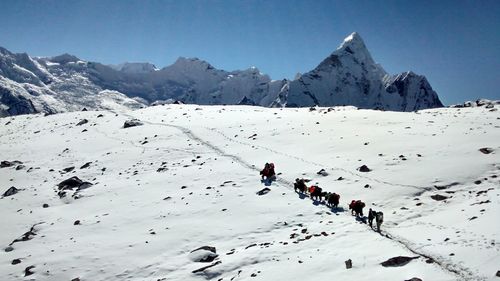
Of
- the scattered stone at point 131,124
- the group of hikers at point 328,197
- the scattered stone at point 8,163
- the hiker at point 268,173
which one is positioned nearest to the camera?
the group of hikers at point 328,197

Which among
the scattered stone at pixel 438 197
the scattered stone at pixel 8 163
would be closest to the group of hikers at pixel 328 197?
the scattered stone at pixel 438 197

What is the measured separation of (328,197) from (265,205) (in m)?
4.90

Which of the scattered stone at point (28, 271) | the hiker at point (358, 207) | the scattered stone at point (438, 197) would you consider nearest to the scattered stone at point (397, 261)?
the hiker at point (358, 207)

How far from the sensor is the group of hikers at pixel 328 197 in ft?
90.0

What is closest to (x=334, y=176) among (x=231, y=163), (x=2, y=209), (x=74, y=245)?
(x=231, y=163)

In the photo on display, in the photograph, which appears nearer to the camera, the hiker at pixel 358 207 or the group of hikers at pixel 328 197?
the group of hikers at pixel 328 197

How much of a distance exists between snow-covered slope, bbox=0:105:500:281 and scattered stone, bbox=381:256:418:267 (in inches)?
15.2

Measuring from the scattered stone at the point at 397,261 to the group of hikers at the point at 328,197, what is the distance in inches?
204

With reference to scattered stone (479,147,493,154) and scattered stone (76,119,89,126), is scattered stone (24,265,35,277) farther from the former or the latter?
scattered stone (76,119,89,126)

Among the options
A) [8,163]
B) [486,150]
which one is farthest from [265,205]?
[8,163]

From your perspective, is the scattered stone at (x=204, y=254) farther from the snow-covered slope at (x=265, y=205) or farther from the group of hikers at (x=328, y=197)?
the group of hikers at (x=328, y=197)

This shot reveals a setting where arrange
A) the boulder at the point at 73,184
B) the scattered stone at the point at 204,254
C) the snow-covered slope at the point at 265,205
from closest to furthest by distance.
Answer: the snow-covered slope at the point at 265,205 → the scattered stone at the point at 204,254 → the boulder at the point at 73,184

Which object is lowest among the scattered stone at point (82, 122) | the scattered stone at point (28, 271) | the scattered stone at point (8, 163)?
the scattered stone at point (28, 271)

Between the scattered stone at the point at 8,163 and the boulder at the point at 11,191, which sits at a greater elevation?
the scattered stone at the point at 8,163
